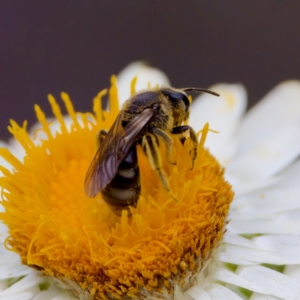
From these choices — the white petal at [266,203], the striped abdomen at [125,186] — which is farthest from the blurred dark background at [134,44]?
the striped abdomen at [125,186]

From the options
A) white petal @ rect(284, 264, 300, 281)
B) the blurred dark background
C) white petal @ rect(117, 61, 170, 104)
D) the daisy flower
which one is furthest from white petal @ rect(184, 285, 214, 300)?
the blurred dark background

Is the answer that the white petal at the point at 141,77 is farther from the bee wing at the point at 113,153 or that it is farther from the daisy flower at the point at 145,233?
the bee wing at the point at 113,153

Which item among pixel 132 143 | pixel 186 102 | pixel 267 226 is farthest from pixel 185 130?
pixel 267 226

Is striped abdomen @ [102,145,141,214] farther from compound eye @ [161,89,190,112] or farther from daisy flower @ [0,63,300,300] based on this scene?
compound eye @ [161,89,190,112]

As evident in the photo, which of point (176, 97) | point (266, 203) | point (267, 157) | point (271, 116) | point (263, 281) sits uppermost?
point (271, 116)

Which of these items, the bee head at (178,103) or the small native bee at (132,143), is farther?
the bee head at (178,103)

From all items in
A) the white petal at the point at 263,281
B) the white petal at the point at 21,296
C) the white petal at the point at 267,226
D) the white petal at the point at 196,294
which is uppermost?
the white petal at the point at 267,226

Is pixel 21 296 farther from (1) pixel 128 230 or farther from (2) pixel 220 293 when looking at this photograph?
(2) pixel 220 293
